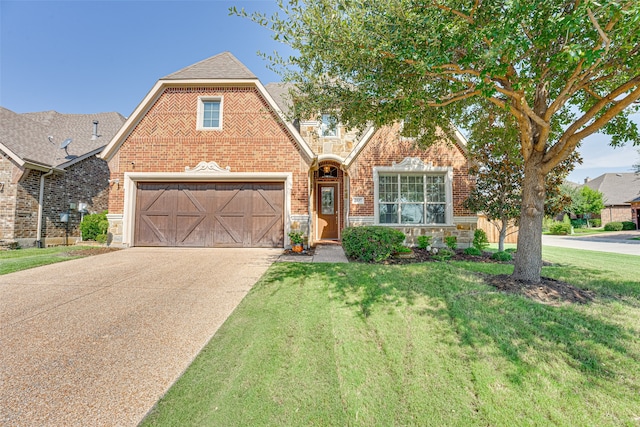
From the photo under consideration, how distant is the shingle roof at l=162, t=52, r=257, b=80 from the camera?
969 cm

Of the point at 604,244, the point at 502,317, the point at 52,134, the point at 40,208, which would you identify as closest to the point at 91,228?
the point at 40,208

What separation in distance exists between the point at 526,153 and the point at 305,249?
21.3 ft

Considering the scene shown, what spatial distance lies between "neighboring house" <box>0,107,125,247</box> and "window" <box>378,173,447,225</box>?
41.3 feet

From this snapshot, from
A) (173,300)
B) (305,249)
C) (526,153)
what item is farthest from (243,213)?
(526,153)

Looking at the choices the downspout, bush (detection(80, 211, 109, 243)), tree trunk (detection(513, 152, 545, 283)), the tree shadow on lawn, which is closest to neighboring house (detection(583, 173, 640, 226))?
tree trunk (detection(513, 152, 545, 283))

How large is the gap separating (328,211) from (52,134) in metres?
13.3

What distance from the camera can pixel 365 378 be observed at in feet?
7.93

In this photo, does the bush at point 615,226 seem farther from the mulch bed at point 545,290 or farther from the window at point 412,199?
the mulch bed at point 545,290

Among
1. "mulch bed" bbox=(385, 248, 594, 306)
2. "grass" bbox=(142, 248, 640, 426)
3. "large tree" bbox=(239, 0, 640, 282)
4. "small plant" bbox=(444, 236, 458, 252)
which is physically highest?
"large tree" bbox=(239, 0, 640, 282)

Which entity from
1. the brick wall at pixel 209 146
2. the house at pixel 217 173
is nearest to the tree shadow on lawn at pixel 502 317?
the house at pixel 217 173

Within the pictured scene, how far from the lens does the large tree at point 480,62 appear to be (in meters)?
3.47

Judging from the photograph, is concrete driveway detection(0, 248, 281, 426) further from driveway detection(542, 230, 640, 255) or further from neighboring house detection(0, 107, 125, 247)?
driveway detection(542, 230, 640, 255)

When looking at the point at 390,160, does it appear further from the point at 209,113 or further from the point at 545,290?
the point at 209,113

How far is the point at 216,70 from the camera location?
10047 mm
